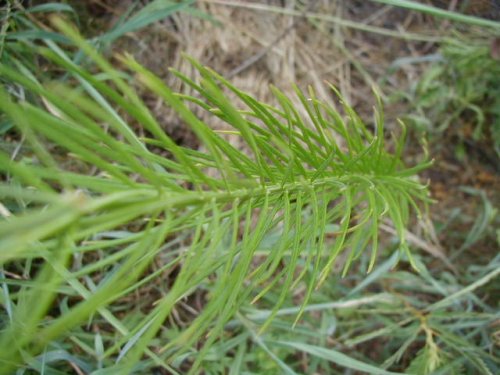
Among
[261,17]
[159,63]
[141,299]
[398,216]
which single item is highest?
[261,17]

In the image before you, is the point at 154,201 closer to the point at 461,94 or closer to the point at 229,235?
the point at 229,235

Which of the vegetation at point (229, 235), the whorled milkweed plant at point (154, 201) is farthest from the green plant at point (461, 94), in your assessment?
the whorled milkweed plant at point (154, 201)

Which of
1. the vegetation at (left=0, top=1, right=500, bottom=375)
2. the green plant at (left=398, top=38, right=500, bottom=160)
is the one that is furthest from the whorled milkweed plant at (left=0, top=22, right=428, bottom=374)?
the green plant at (left=398, top=38, right=500, bottom=160)

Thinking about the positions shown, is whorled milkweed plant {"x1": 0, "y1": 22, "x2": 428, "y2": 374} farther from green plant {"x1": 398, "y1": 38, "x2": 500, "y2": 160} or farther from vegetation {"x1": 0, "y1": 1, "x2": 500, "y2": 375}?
green plant {"x1": 398, "y1": 38, "x2": 500, "y2": 160}

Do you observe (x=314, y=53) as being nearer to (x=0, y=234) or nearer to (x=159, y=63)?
(x=159, y=63)

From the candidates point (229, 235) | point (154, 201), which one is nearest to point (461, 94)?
point (229, 235)

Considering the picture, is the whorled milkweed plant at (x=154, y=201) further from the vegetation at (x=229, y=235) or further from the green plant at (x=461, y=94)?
the green plant at (x=461, y=94)

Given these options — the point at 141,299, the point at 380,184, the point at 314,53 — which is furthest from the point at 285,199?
the point at 314,53

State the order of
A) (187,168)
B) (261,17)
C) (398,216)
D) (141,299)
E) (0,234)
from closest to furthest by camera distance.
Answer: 1. (0,234)
2. (187,168)
3. (398,216)
4. (141,299)
5. (261,17)
